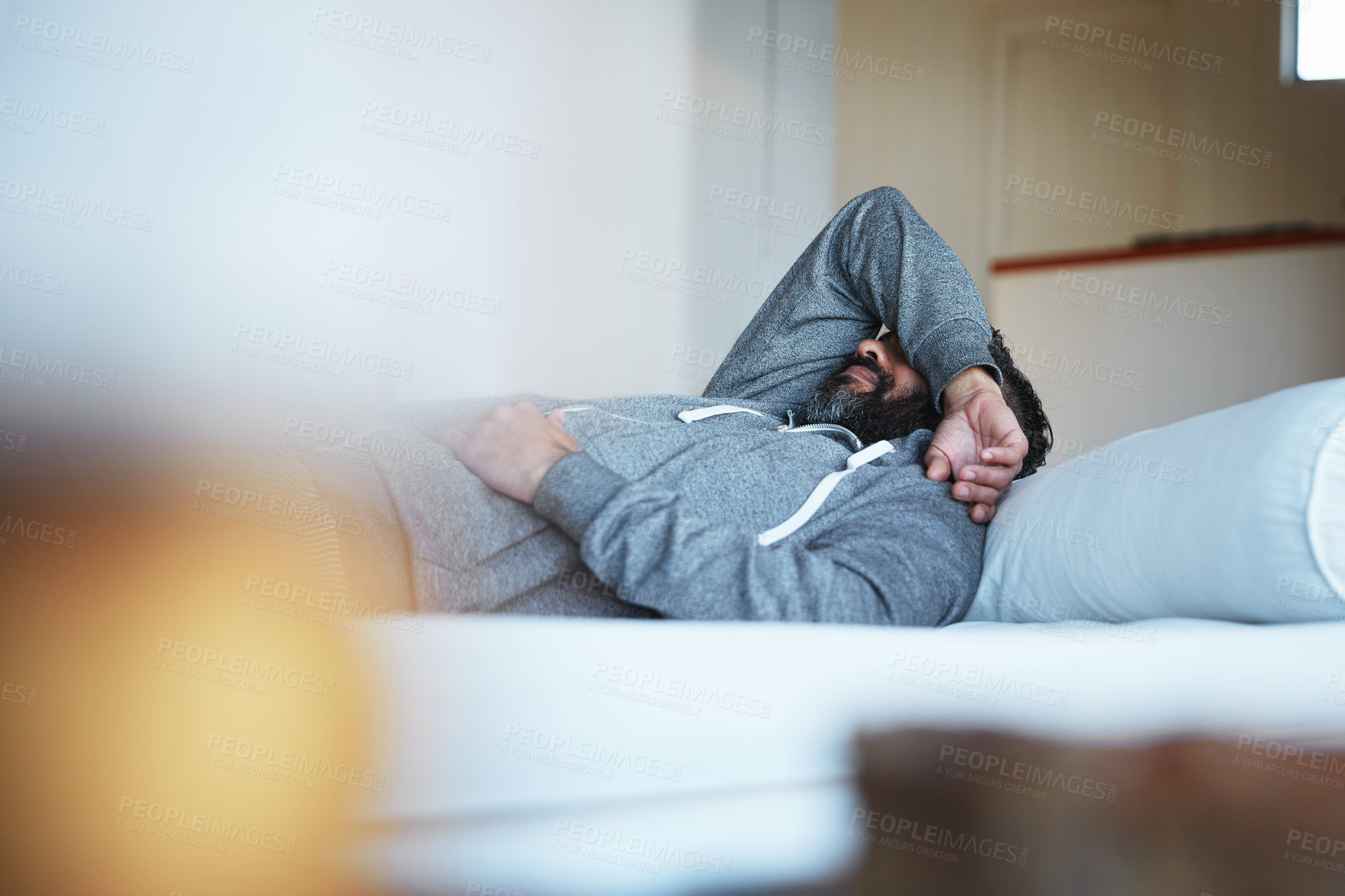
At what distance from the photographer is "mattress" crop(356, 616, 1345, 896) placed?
0.60 metres

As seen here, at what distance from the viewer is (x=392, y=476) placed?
0.83 meters

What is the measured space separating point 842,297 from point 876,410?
0.27 metres

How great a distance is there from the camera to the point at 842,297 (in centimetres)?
143

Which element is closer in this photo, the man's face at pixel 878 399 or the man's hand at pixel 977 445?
the man's hand at pixel 977 445

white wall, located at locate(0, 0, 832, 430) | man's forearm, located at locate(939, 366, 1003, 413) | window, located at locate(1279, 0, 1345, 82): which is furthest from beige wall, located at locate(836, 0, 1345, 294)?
man's forearm, located at locate(939, 366, 1003, 413)

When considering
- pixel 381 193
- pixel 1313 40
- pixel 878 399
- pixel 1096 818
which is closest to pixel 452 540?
pixel 1096 818

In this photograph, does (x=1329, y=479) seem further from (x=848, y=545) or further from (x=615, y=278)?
(x=615, y=278)

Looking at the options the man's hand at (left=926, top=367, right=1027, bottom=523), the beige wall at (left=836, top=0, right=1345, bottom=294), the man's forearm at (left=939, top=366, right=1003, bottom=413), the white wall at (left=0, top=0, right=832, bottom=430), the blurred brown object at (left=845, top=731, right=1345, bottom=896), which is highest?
the beige wall at (left=836, top=0, right=1345, bottom=294)

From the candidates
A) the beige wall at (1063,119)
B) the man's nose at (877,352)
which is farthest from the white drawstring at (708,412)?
the beige wall at (1063,119)

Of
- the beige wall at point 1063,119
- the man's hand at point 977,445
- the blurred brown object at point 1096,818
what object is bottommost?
the blurred brown object at point 1096,818

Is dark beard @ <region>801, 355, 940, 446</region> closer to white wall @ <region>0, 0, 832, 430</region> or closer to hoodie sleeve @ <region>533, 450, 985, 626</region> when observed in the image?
hoodie sleeve @ <region>533, 450, 985, 626</region>

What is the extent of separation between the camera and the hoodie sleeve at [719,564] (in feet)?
2.54

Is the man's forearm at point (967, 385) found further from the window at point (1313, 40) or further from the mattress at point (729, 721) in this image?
the window at point (1313, 40)

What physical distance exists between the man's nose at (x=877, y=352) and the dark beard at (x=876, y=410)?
0.03 meters
